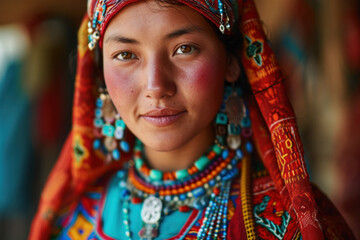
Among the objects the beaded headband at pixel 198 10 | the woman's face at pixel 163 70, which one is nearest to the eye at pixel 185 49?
the woman's face at pixel 163 70

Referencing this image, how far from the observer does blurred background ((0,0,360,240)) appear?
279cm

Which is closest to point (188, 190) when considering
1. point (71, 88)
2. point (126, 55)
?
point (126, 55)

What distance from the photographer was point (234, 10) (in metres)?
1.34

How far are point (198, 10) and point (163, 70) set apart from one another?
212 mm

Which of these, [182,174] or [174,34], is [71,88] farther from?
[174,34]

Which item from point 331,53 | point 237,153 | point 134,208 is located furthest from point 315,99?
point 134,208

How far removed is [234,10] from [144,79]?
0.38 metres

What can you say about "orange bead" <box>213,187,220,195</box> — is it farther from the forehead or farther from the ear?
the forehead

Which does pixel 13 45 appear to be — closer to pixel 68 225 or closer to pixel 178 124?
pixel 68 225

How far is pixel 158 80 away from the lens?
3.96ft

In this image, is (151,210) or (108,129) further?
(108,129)

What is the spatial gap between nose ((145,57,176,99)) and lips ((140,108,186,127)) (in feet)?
0.17

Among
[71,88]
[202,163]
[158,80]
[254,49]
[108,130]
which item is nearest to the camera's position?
[158,80]

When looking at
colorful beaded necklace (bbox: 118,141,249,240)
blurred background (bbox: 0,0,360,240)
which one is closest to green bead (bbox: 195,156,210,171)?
colorful beaded necklace (bbox: 118,141,249,240)
